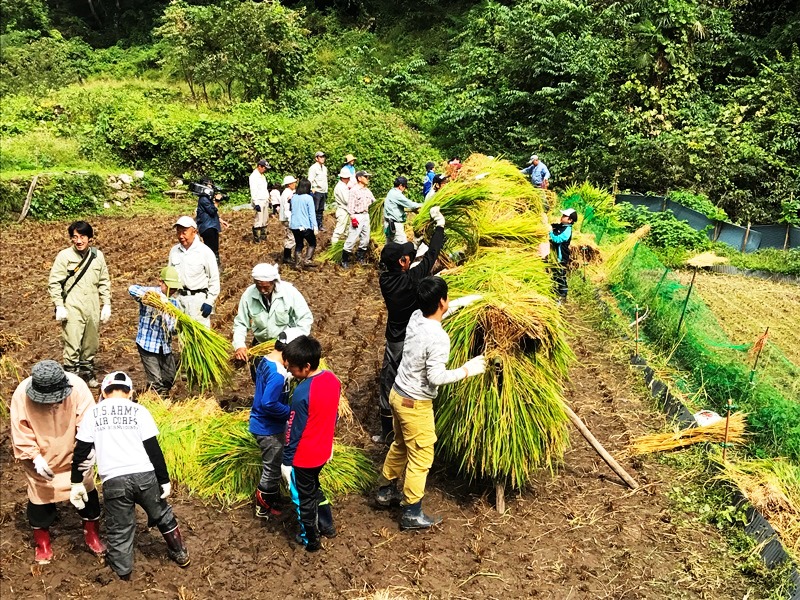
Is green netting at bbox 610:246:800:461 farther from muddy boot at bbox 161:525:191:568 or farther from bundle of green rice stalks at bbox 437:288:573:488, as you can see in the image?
muddy boot at bbox 161:525:191:568

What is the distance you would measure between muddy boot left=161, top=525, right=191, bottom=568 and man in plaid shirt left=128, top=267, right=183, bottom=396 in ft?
6.11

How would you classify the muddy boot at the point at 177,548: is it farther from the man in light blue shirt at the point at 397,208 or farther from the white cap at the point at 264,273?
the man in light blue shirt at the point at 397,208

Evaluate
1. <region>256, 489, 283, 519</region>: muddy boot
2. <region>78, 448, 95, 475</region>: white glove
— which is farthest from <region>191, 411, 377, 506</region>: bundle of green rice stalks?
<region>78, 448, 95, 475</region>: white glove

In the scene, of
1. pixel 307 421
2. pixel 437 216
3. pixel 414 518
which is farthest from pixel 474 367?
pixel 437 216

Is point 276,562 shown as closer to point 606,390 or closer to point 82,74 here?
point 606,390

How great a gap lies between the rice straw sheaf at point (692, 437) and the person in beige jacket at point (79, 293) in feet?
15.4

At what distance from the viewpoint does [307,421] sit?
12.5 ft

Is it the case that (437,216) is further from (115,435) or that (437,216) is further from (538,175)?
(538,175)

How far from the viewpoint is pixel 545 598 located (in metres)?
3.91

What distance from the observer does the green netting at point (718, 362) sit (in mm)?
5316

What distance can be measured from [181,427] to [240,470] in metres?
0.67

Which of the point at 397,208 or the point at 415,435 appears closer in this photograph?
the point at 415,435

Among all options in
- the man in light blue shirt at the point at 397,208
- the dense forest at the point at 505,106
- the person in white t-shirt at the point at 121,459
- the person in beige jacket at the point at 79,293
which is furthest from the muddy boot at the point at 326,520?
the dense forest at the point at 505,106

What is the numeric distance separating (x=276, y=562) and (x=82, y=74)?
24.8m
